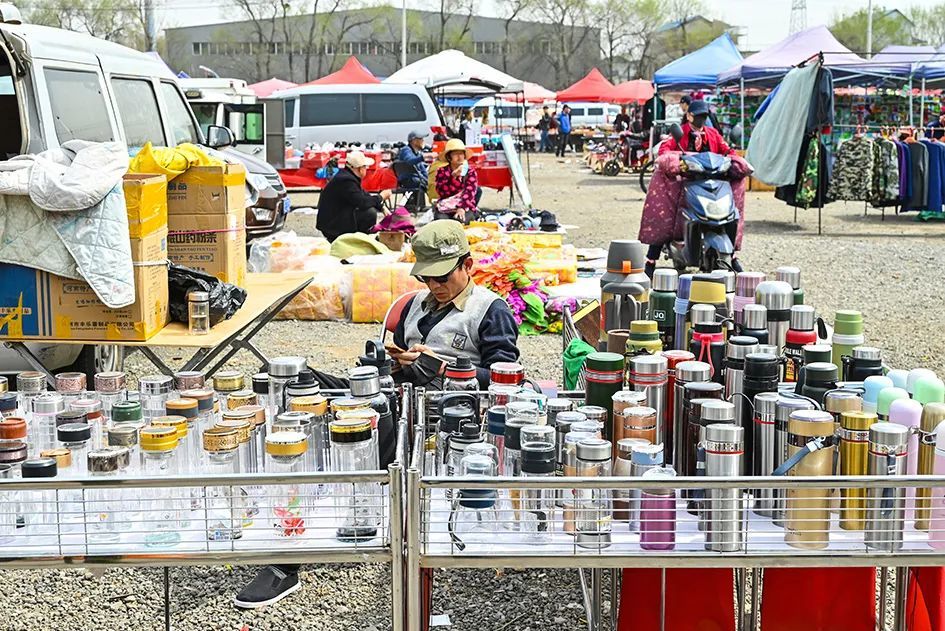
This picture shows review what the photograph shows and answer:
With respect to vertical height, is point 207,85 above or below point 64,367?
above

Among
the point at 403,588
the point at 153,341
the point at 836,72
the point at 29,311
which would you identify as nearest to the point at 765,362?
the point at 403,588

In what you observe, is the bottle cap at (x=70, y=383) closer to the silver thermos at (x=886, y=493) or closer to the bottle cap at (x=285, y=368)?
the bottle cap at (x=285, y=368)

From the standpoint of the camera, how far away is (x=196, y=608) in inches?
148

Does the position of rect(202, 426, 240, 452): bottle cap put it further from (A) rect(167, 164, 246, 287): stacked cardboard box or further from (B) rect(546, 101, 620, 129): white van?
(B) rect(546, 101, 620, 129): white van

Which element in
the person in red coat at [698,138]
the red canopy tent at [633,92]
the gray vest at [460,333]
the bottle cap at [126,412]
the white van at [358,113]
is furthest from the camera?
the red canopy tent at [633,92]

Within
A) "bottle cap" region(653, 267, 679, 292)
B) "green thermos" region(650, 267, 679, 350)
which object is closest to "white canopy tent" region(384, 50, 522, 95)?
"bottle cap" region(653, 267, 679, 292)

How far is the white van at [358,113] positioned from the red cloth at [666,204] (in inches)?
478

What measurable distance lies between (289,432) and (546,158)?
31700 mm

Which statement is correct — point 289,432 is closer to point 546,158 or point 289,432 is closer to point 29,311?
point 29,311

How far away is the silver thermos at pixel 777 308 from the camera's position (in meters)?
3.29

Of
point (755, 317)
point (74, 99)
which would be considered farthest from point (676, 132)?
point (755, 317)

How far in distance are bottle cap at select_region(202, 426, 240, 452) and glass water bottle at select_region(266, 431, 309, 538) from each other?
0.31 ft

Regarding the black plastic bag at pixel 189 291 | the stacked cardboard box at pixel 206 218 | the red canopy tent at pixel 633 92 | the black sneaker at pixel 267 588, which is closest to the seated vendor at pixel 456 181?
the stacked cardboard box at pixel 206 218

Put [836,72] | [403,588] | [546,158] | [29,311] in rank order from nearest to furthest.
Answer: [403,588], [29,311], [836,72], [546,158]
